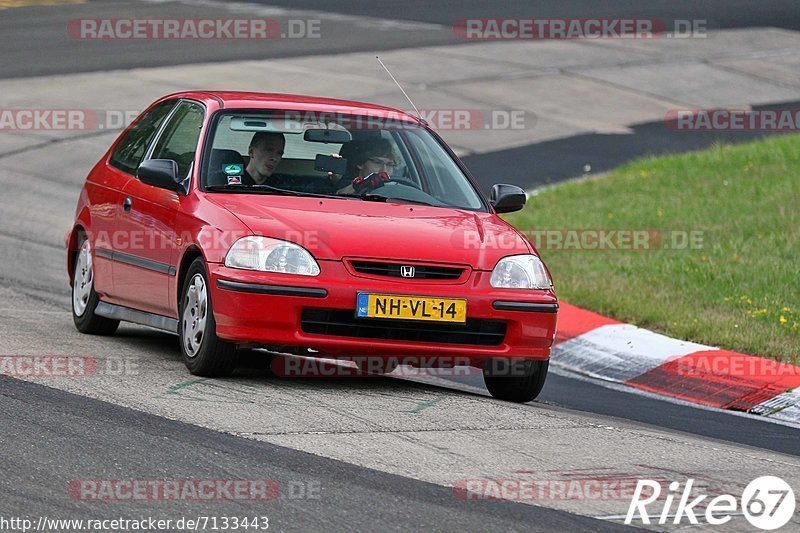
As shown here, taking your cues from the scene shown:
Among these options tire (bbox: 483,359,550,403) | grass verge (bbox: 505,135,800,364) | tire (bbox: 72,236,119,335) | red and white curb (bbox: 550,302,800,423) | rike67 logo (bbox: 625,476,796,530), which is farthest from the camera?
grass verge (bbox: 505,135,800,364)

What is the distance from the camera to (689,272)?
41.8ft

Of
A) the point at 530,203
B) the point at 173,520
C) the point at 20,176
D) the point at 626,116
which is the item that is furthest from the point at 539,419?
the point at 626,116

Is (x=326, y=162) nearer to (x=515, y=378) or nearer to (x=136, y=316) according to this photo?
(x=136, y=316)

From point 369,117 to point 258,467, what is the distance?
3.55 metres

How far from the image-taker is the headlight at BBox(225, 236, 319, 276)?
782 cm

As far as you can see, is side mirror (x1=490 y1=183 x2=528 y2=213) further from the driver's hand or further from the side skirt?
the side skirt

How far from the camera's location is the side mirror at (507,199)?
904cm

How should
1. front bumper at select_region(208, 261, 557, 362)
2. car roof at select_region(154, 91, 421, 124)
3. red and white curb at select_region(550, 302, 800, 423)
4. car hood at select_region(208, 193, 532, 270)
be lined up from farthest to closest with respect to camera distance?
1. red and white curb at select_region(550, 302, 800, 423)
2. car roof at select_region(154, 91, 421, 124)
3. car hood at select_region(208, 193, 532, 270)
4. front bumper at select_region(208, 261, 557, 362)

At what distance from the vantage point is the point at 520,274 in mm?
8180

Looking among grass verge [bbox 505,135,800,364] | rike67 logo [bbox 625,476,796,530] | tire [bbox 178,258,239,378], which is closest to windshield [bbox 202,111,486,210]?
tire [bbox 178,258,239,378]

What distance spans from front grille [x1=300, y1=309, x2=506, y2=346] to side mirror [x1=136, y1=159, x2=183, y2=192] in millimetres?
1321

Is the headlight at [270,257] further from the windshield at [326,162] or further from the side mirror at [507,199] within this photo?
the side mirror at [507,199]

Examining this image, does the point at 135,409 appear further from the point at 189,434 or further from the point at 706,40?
the point at 706,40

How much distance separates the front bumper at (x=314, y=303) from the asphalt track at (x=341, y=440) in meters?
0.26
